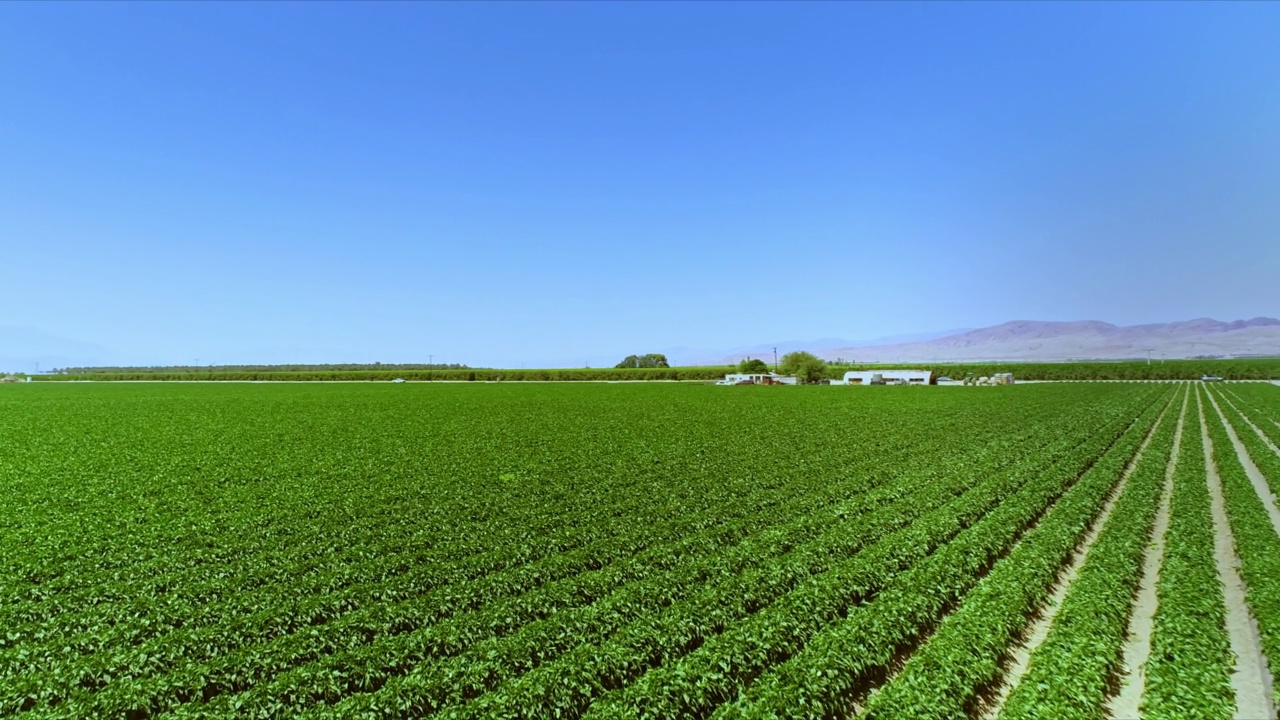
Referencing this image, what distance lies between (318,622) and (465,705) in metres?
3.61

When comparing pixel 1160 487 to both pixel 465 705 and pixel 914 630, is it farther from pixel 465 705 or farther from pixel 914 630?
pixel 465 705

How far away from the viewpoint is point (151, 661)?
7.99 m

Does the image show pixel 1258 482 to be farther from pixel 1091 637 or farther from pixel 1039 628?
pixel 1091 637

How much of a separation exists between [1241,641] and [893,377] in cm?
10678

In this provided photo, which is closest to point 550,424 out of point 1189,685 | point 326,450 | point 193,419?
point 326,450

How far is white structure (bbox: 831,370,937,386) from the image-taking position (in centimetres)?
10456

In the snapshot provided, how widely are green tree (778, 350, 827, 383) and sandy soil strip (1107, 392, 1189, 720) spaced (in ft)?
348

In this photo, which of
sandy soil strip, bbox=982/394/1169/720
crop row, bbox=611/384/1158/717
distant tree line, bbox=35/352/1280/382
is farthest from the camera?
distant tree line, bbox=35/352/1280/382

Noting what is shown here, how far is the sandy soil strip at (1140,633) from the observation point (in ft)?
25.0

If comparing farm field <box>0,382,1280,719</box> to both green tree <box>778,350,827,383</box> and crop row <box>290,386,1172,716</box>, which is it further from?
green tree <box>778,350,827,383</box>

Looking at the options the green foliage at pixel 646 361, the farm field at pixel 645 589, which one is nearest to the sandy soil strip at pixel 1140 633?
the farm field at pixel 645 589

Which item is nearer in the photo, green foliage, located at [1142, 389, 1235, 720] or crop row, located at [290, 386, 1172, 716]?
crop row, located at [290, 386, 1172, 716]

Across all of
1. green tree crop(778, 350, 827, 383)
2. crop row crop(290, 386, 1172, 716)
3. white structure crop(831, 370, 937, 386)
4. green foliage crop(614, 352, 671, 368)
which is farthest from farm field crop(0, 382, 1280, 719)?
green foliage crop(614, 352, 671, 368)

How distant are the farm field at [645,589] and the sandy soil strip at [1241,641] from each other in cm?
4
